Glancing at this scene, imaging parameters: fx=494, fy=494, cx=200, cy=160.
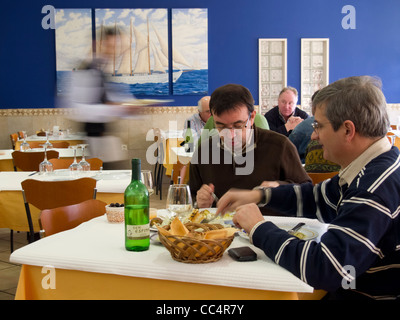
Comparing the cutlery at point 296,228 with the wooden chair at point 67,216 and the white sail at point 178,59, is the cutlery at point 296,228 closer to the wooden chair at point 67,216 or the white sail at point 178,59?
the wooden chair at point 67,216

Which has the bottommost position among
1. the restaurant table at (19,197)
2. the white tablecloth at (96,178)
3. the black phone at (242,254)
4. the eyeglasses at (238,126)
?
the restaurant table at (19,197)

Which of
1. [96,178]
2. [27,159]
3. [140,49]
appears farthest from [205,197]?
[140,49]

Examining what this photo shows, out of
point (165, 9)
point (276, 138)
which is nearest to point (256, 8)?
point (165, 9)

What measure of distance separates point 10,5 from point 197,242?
9.59m

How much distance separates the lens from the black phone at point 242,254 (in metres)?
1.58

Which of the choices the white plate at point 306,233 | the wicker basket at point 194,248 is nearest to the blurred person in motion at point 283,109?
the white plate at point 306,233

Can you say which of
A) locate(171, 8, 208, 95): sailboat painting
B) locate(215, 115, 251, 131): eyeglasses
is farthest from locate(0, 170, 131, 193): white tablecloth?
locate(171, 8, 208, 95): sailboat painting

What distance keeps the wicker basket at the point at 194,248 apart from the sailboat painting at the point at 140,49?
333 inches

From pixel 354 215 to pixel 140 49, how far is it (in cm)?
892

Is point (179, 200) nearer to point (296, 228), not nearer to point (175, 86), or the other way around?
point (296, 228)

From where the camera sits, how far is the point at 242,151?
8.76 feet

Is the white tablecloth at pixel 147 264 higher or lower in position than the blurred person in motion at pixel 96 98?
lower

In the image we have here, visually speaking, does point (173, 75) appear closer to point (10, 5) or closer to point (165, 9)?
point (165, 9)
